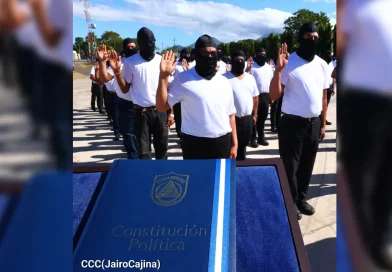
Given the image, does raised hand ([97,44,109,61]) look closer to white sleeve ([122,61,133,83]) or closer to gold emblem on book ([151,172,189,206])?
white sleeve ([122,61,133,83])

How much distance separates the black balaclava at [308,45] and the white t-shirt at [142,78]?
174 cm

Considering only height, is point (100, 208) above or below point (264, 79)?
below

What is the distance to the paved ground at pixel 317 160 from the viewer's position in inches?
114

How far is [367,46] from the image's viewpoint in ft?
1.25

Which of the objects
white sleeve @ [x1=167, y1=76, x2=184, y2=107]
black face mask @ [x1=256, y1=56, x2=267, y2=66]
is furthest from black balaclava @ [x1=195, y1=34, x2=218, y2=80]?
black face mask @ [x1=256, y1=56, x2=267, y2=66]

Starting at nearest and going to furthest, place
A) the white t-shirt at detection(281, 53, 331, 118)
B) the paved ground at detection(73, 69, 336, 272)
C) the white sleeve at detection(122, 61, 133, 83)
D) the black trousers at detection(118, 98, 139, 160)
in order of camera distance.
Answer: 1. the paved ground at detection(73, 69, 336, 272)
2. the white t-shirt at detection(281, 53, 331, 118)
3. the white sleeve at detection(122, 61, 133, 83)
4. the black trousers at detection(118, 98, 139, 160)

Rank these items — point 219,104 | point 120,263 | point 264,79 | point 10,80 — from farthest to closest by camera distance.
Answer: point 264,79, point 219,104, point 120,263, point 10,80

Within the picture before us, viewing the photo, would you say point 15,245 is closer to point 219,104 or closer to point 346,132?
point 346,132

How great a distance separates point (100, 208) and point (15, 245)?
0.59 metres

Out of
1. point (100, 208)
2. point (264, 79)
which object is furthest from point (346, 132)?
point (264, 79)

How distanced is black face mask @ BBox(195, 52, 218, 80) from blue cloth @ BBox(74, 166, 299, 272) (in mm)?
1641

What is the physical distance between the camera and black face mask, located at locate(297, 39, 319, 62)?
127 inches

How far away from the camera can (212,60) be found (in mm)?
2756

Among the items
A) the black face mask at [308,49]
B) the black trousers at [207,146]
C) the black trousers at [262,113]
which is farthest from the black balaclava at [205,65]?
the black trousers at [262,113]
